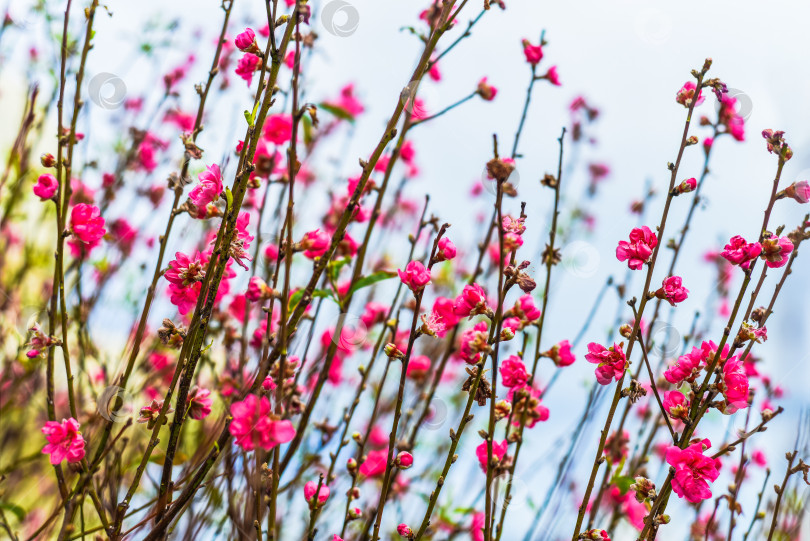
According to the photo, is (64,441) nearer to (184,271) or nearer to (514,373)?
(184,271)

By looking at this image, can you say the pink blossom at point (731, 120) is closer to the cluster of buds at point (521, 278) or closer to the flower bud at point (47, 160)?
the cluster of buds at point (521, 278)

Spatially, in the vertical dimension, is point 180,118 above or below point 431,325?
above

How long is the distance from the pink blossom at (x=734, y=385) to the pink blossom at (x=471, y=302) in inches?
22.5

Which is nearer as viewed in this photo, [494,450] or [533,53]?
[494,450]

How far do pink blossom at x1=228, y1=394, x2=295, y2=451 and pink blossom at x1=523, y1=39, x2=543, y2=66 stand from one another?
1.42 meters

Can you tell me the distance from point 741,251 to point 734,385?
0.31 meters

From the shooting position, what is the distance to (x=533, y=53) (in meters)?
1.94

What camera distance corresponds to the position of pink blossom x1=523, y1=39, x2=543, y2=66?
1.93 meters

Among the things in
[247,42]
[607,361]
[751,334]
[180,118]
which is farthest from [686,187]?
[180,118]

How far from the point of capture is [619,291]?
2.25 meters

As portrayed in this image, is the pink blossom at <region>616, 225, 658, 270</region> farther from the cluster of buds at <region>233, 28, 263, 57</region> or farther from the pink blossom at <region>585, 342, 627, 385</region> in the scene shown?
the cluster of buds at <region>233, 28, 263, 57</region>

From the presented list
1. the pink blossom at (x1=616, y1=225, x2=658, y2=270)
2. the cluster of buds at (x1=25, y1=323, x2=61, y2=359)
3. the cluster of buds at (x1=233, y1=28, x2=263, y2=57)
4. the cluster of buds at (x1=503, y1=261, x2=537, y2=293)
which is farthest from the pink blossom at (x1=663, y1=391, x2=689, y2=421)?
the cluster of buds at (x1=25, y1=323, x2=61, y2=359)

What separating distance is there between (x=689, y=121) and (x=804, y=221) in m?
0.39

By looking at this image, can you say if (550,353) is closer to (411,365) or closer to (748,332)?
(748,332)
